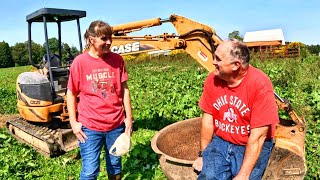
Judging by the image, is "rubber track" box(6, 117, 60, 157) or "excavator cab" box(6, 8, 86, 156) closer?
"rubber track" box(6, 117, 60, 157)

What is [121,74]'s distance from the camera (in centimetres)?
361

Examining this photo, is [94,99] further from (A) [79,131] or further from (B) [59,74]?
(B) [59,74]

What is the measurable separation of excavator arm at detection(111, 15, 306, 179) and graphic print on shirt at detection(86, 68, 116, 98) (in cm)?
181

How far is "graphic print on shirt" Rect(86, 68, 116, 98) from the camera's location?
133 inches

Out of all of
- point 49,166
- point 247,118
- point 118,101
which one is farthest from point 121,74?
point 49,166

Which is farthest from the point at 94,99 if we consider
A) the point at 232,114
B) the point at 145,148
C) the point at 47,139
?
the point at 47,139

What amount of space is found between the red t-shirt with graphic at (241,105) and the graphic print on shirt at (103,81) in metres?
1.00

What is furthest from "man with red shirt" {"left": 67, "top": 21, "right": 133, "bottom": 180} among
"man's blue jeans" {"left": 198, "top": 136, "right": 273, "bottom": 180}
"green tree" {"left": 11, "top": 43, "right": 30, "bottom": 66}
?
"green tree" {"left": 11, "top": 43, "right": 30, "bottom": 66}

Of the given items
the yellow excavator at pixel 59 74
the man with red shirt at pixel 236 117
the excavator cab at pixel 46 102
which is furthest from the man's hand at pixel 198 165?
the excavator cab at pixel 46 102

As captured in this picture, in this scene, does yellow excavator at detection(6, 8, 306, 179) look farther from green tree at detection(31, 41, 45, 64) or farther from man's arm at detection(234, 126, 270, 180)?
man's arm at detection(234, 126, 270, 180)

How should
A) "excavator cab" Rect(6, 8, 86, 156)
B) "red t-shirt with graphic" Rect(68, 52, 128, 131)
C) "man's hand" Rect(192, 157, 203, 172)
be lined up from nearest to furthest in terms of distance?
1. "man's hand" Rect(192, 157, 203, 172)
2. "red t-shirt with graphic" Rect(68, 52, 128, 131)
3. "excavator cab" Rect(6, 8, 86, 156)

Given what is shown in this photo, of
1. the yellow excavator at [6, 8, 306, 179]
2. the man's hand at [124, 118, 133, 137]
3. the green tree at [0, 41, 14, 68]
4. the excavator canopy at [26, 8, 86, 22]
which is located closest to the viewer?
the man's hand at [124, 118, 133, 137]

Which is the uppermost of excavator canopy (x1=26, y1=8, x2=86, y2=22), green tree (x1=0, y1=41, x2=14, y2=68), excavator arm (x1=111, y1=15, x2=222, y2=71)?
excavator canopy (x1=26, y1=8, x2=86, y2=22)

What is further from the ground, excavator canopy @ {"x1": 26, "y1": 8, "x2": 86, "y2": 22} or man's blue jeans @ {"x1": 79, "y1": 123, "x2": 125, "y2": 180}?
excavator canopy @ {"x1": 26, "y1": 8, "x2": 86, "y2": 22}
